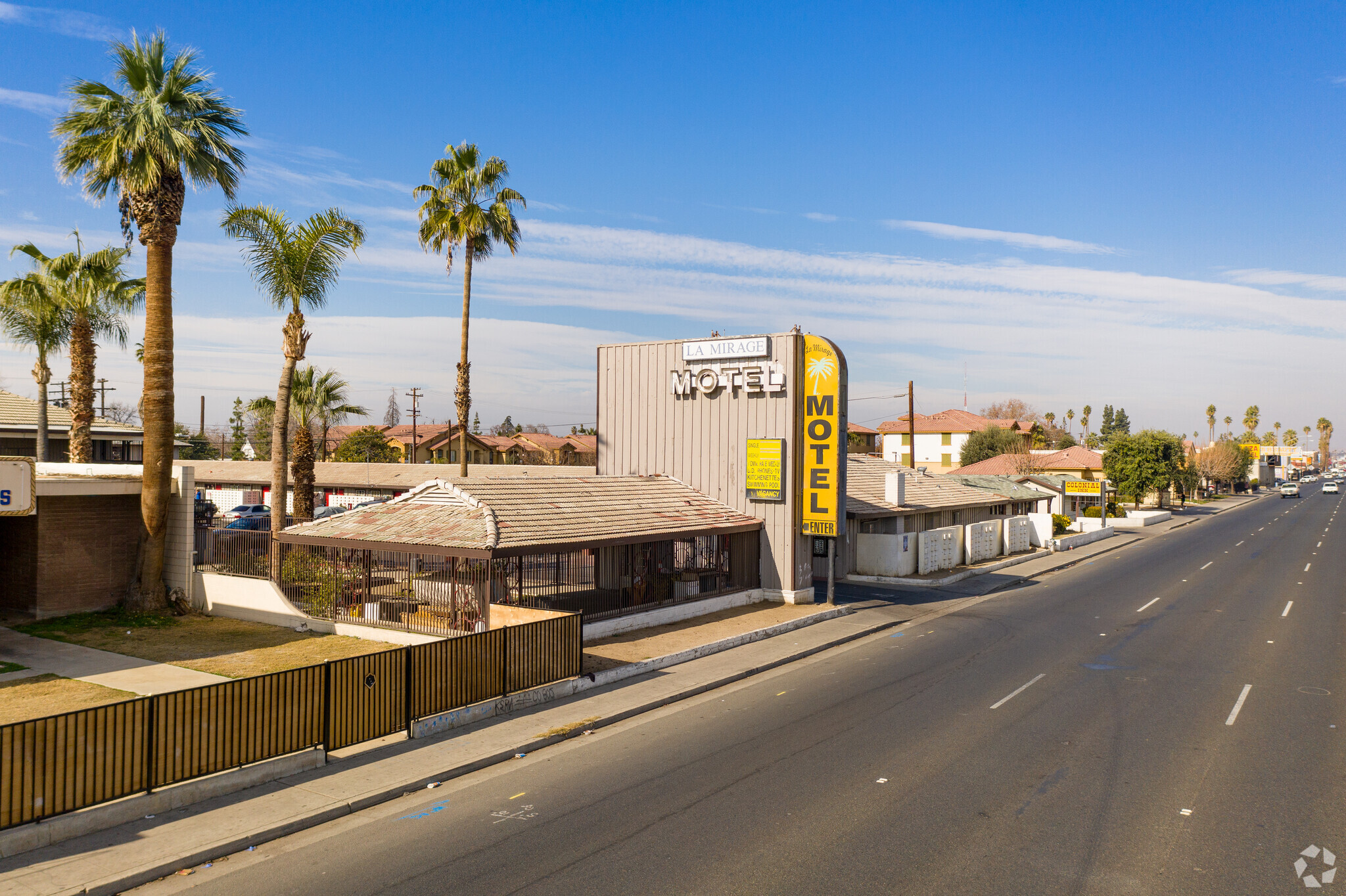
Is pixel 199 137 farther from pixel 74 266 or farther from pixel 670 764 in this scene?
pixel 670 764

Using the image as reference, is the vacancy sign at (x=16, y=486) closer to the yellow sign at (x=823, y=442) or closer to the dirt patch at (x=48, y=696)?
the dirt patch at (x=48, y=696)

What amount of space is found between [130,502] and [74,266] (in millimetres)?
11180

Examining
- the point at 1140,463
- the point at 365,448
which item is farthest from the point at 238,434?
the point at 1140,463

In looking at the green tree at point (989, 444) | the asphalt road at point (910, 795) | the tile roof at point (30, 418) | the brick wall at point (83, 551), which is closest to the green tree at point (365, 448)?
the tile roof at point (30, 418)

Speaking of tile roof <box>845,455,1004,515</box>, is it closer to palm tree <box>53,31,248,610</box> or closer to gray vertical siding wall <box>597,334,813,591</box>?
gray vertical siding wall <box>597,334,813,591</box>

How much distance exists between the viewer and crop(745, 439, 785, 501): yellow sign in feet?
84.1

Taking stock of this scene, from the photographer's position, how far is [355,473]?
57781 mm

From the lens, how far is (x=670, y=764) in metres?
11.6

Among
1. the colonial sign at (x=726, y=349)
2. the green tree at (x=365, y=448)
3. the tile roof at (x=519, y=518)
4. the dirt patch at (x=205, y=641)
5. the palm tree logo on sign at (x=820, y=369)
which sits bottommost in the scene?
the dirt patch at (x=205, y=641)

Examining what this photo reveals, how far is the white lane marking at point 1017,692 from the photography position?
47.5 feet

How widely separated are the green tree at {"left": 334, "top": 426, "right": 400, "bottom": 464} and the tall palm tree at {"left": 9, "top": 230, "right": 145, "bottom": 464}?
160 feet

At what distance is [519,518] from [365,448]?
227ft

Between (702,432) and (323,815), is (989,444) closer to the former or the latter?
(702,432)

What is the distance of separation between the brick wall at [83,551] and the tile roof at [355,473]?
2196 centimetres
